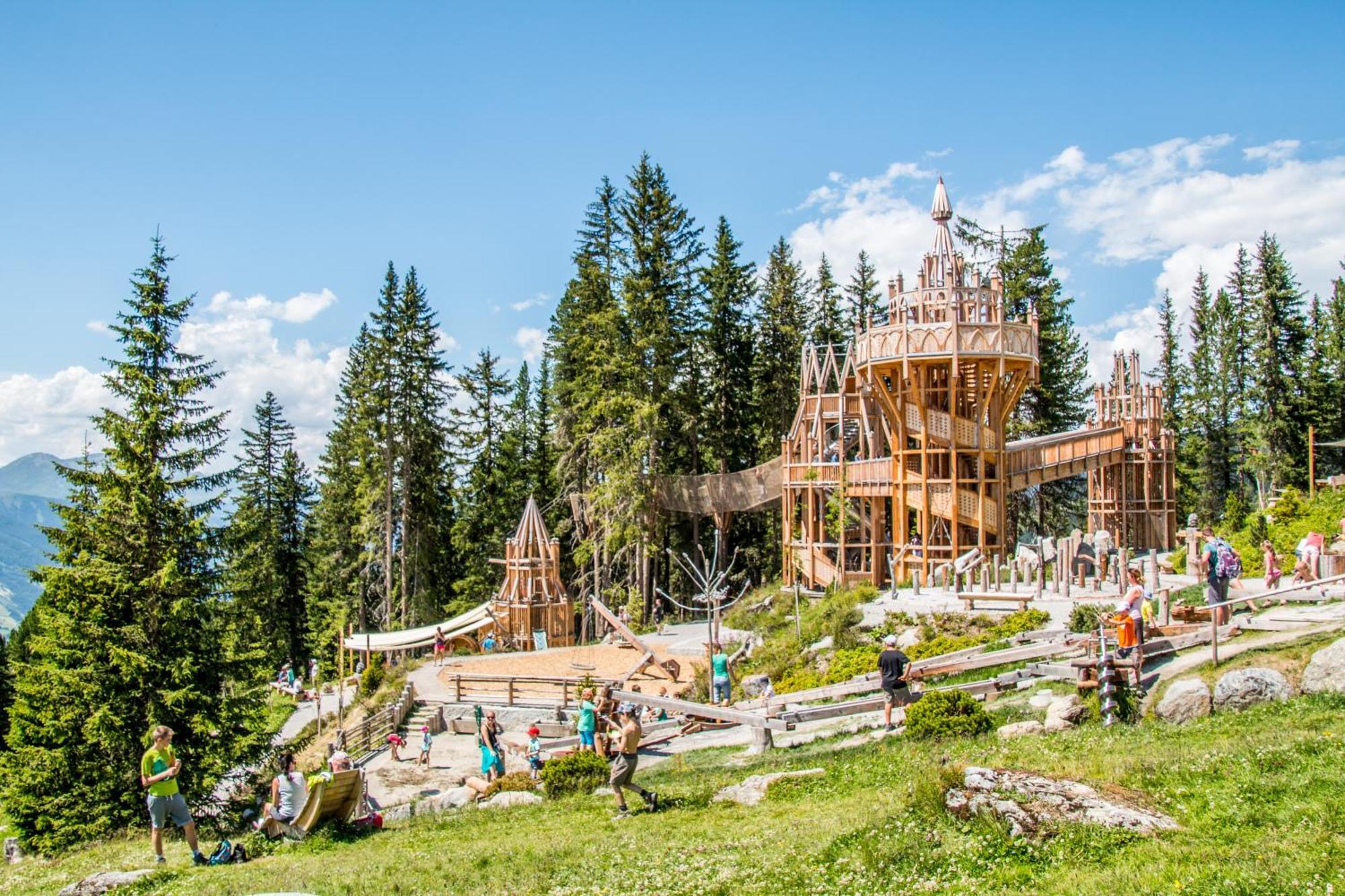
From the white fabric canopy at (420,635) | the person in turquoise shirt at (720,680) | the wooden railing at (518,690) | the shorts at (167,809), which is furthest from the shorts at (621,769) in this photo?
the white fabric canopy at (420,635)

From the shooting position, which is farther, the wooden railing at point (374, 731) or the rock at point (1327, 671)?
the wooden railing at point (374, 731)

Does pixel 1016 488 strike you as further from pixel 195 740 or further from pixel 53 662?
pixel 53 662

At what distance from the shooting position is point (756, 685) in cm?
2130

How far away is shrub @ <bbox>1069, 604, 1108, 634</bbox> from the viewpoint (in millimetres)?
17828

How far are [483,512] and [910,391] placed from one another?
24.8m

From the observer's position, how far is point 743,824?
34.7 feet

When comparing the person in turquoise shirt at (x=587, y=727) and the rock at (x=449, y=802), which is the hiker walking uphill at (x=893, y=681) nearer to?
the person in turquoise shirt at (x=587, y=727)

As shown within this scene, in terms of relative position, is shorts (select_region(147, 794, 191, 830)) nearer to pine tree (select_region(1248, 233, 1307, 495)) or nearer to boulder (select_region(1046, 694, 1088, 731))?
boulder (select_region(1046, 694, 1088, 731))

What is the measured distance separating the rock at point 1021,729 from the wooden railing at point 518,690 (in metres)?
12.9

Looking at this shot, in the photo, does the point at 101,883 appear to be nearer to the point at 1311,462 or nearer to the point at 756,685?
the point at 756,685

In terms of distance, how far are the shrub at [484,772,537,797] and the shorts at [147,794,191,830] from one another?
4523mm

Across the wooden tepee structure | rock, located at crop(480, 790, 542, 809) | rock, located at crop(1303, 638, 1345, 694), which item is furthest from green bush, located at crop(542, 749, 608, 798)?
the wooden tepee structure

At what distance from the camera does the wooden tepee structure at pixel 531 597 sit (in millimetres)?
36500

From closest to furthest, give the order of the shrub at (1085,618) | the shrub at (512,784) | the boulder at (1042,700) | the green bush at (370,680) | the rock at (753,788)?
the rock at (753,788) → the boulder at (1042,700) → the shrub at (512,784) → the shrub at (1085,618) → the green bush at (370,680)
